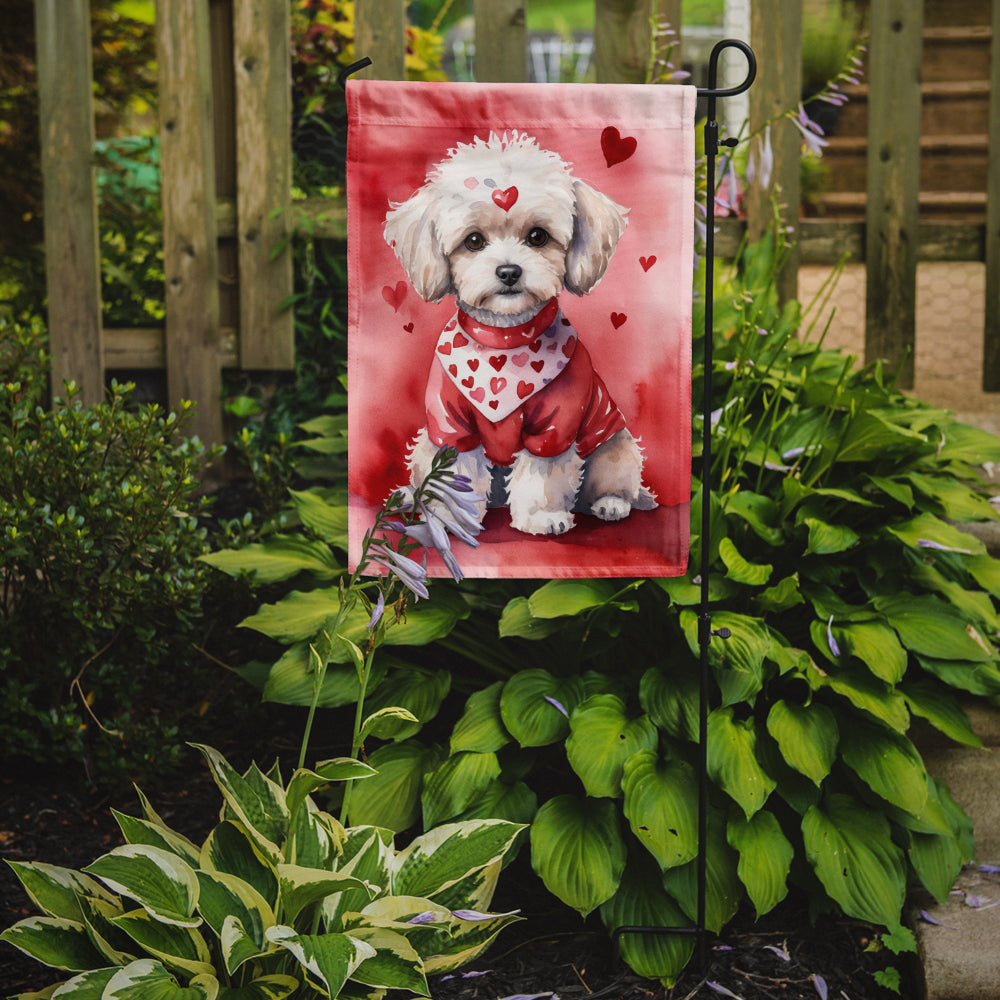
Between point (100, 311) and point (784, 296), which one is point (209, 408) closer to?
point (100, 311)

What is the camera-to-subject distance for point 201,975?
57.6 inches

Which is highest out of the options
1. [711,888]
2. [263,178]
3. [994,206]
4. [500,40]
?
[500,40]

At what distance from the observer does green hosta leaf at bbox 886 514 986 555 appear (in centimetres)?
215

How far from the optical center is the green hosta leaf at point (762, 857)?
72.6 inches

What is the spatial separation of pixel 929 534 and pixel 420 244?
126cm

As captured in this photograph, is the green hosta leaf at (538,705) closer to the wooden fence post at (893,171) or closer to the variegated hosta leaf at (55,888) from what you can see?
the variegated hosta leaf at (55,888)

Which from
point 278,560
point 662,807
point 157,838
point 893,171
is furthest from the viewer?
point 893,171

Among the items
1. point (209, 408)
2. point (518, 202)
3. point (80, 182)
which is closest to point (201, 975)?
point (518, 202)

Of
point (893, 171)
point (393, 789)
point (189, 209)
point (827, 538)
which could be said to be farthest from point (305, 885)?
point (893, 171)

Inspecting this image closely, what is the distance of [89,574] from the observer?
223cm

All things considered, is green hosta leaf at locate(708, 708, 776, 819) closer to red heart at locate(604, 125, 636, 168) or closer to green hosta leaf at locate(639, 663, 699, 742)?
green hosta leaf at locate(639, 663, 699, 742)

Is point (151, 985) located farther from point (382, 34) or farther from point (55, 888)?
point (382, 34)

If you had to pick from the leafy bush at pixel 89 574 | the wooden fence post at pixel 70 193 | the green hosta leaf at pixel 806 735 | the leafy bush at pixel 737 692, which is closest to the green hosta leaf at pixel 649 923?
the leafy bush at pixel 737 692

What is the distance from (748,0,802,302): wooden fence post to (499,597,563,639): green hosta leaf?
71.8 inches
